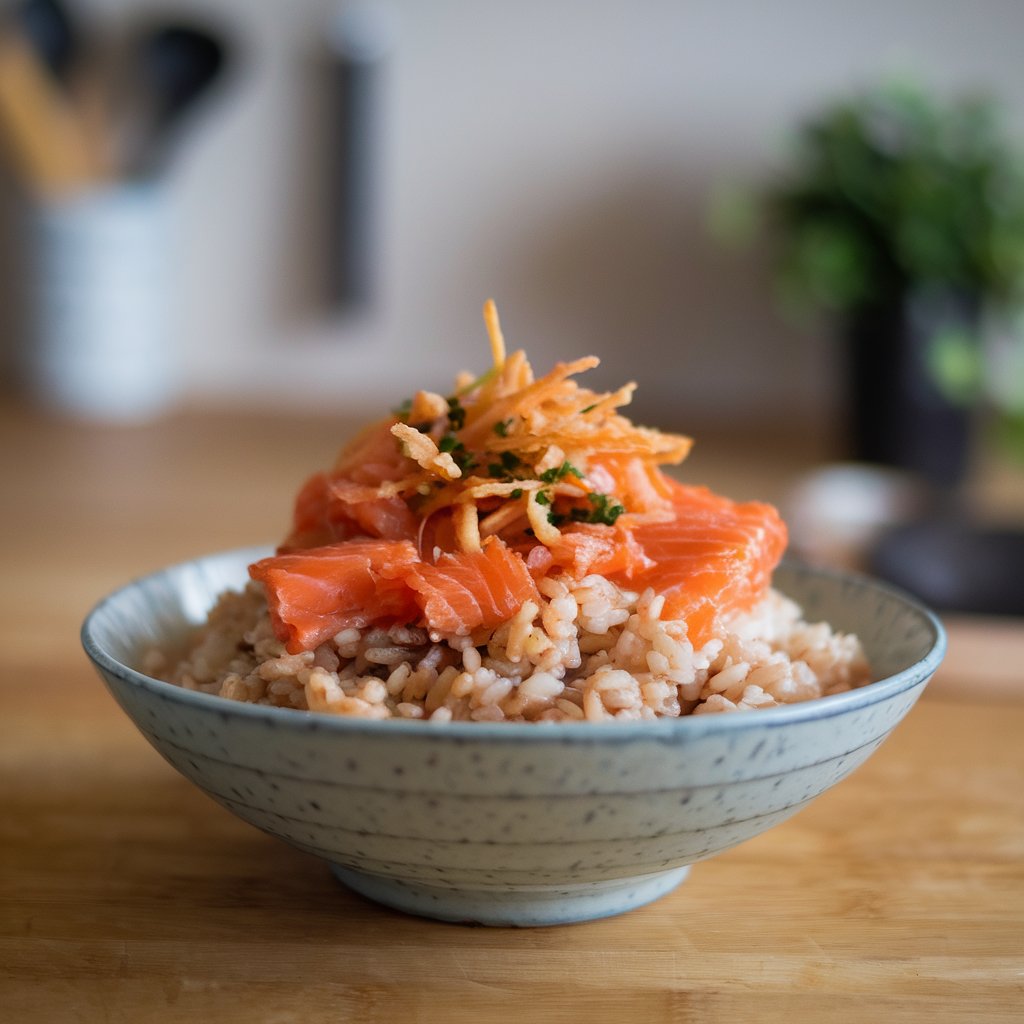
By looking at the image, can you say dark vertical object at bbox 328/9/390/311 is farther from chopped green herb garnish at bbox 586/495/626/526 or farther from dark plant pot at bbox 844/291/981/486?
chopped green herb garnish at bbox 586/495/626/526

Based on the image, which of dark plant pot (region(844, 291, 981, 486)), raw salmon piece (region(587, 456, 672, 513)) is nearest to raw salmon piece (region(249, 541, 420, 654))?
raw salmon piece (region(587, 456, 672, 513))

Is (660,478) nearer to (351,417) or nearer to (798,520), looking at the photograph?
(798,520)

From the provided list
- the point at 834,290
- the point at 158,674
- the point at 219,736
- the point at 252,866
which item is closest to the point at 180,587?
the point at 158,674

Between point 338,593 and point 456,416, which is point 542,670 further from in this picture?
point 456,416

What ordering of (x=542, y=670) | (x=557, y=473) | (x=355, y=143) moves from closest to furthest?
(x=542, y=670) < (x=557, y=473) < (x=355, y=143)

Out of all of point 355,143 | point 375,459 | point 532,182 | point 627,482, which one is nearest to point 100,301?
point 355,143
